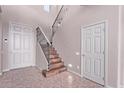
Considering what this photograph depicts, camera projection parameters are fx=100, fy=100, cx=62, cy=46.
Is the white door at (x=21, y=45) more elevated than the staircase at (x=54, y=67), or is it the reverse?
the white door at (x=21, y=45)

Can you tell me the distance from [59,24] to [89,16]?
87.2 inches

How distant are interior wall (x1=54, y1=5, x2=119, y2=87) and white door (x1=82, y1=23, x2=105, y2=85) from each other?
0.74 feet

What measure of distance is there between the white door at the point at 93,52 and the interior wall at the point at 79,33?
23 centimetres

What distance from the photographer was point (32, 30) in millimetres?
5965

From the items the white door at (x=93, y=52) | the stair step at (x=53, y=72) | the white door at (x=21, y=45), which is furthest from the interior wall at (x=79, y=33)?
the white door at (x=21, y=45)

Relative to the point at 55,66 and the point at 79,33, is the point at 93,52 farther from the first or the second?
the point at 55,66

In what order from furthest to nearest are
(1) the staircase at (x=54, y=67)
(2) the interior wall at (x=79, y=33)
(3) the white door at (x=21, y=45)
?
(3) the white door at (x=21, y=45) → (1) the staircase at (x=54, y=67) → (2) the interior wall at (x=79, y=33)

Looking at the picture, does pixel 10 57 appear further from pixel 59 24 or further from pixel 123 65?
pixel 123 65

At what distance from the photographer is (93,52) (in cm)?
352

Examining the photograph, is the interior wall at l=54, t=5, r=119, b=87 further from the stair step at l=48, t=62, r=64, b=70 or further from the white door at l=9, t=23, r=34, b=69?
the white door at l=9, t=23, r=34, b=69

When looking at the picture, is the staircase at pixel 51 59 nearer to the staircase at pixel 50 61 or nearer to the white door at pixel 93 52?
the staircase at pixel 50 61

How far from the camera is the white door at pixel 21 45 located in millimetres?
5129

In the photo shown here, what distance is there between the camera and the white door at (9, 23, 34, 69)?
5129 millimetres

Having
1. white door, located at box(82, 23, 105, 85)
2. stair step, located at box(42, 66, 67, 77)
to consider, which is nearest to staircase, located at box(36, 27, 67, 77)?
stair step, located at box(42, 66, 67, 77)
